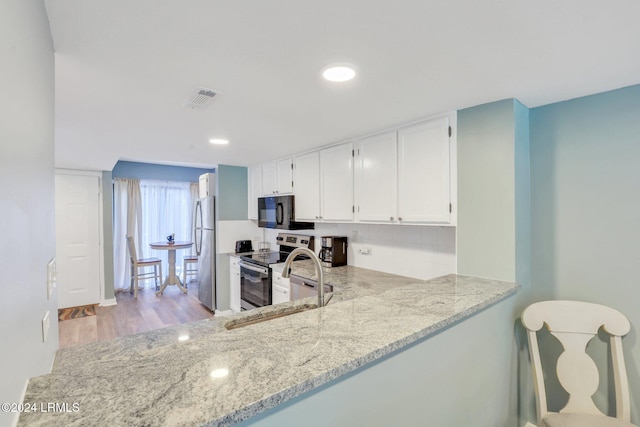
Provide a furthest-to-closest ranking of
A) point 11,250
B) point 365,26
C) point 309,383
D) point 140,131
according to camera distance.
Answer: point 140,131, point 365,26, point 309,383, point 11,250

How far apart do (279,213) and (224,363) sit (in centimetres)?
282

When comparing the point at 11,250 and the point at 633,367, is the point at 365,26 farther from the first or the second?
the point at 633,367

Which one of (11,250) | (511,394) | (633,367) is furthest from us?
(511,394)

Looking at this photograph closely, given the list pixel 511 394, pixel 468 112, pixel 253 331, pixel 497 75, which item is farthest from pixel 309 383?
pixel 468 112

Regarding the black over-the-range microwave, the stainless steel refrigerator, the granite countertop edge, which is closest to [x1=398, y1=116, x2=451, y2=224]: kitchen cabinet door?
the granite countertop edge

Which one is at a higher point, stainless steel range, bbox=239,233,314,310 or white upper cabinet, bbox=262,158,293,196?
white upper cabinet, bbox=262,158,293,196

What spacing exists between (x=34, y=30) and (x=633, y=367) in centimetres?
300

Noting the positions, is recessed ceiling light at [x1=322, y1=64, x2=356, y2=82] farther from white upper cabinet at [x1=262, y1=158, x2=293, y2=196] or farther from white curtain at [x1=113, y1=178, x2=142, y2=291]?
white curtain at [x1=113, y1=178, x2=142, y2=291]

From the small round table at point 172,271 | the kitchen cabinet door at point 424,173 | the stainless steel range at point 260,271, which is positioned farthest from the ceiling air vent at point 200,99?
the small round table at point 172,271

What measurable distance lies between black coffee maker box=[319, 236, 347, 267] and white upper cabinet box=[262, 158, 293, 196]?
80 cm

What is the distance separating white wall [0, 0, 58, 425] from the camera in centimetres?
58

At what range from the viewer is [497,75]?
1.50m

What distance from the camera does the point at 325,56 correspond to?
4.31 feet

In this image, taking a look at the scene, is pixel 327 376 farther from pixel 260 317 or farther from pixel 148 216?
pixel 148 216
